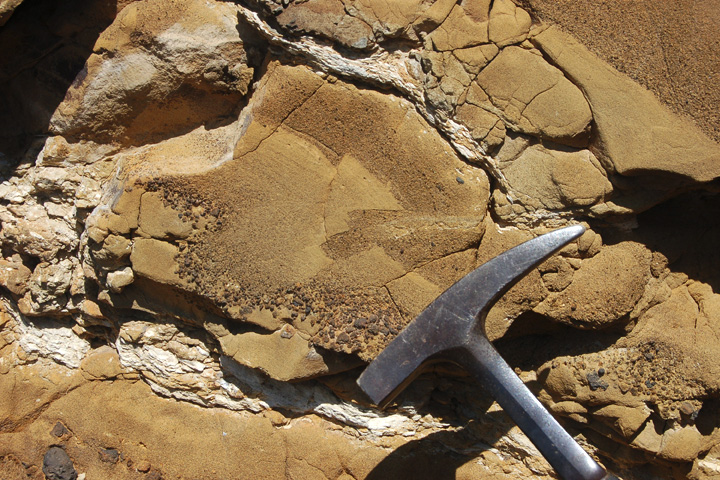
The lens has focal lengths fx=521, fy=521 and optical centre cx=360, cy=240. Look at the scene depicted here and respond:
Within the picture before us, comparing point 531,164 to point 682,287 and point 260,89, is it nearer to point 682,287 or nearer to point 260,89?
point 682,287

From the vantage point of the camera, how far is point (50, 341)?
2.86 m

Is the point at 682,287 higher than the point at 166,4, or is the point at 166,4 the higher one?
the point at 166,4

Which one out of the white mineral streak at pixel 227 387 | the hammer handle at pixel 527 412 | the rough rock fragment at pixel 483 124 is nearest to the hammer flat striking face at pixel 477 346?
the hammer handle at pixel 527 412

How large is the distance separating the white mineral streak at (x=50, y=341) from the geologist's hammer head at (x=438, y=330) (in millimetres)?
1800

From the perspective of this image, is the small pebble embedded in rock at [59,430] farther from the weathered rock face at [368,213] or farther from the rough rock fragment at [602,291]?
the rough rock fragment at [602,291]

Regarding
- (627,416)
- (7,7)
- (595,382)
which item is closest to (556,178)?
(595,382)

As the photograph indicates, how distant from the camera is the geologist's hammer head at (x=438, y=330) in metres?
1.96

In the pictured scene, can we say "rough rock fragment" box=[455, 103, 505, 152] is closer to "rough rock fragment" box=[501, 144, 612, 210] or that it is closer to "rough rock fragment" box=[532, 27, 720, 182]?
"rough rock fragment" box=[501, 144, 612, 210]

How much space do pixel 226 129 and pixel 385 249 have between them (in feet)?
3.20

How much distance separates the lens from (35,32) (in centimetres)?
246

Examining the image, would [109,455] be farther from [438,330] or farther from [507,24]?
[507,24]

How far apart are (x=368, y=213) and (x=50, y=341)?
1.98m

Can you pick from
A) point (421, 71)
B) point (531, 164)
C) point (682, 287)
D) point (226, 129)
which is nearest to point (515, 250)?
point (531, 164)

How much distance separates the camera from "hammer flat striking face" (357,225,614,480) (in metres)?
1.91
